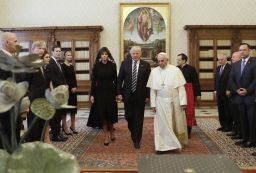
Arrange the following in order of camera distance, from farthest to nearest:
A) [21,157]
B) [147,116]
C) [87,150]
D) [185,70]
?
[147,116] < [185,70] < [87,150] < [21,157]

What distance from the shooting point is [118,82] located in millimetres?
7504

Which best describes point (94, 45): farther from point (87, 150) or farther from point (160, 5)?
point (87, 150)

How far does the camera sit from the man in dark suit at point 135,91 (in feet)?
23.7

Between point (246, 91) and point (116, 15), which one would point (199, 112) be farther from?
point (246, 91)

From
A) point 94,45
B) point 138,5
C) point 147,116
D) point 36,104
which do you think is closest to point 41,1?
point 94,45

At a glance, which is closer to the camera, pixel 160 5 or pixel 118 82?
pixel 118 82

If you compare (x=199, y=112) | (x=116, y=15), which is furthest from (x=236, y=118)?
(x=116, y=15)

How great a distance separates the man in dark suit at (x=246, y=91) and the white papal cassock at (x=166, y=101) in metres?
1.26

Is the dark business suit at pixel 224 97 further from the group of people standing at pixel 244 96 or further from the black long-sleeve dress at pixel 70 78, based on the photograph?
the black long-sleeve dress at pixel 70 78

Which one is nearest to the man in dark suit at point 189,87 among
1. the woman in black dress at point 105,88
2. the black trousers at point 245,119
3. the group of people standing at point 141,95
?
the group of people standing at point 141,95

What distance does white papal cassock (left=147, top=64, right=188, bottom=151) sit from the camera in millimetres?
6727

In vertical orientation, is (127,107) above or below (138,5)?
below

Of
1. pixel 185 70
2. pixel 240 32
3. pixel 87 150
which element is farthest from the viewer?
pixel 240 32

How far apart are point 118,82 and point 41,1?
804 cm
